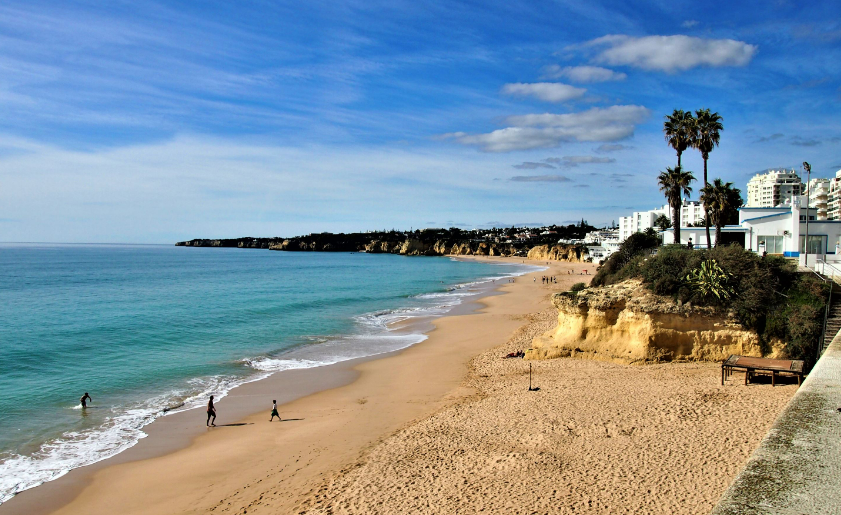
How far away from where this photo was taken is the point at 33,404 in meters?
17.1

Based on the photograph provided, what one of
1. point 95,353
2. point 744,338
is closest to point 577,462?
point 744,338

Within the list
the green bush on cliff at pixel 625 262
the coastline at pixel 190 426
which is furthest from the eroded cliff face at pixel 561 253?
the coastline at pixel 190 426

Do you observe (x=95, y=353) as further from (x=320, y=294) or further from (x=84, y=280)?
(x=84, y=280)

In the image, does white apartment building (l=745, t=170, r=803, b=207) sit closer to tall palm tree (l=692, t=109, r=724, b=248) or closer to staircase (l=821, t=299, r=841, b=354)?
tall palm tree (l=692, t=109, r=724, b=248)

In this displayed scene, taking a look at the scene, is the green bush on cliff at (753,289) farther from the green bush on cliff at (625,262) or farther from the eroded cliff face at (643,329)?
the green bush on cliff at (625,262)

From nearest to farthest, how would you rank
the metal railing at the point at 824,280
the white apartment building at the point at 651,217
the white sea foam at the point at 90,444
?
the white sea foam at the point at 90,444, the metal railing at the point at 824,280, the white apartment building at the point at 651,217

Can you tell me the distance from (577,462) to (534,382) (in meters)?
6.21

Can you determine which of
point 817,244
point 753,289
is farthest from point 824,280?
point 817,244

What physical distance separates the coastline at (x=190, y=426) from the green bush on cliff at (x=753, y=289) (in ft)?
30.8

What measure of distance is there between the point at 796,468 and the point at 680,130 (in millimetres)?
29555

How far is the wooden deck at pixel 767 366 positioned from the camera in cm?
1328

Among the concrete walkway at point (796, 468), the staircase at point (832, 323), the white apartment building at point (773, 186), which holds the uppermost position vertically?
the white apartment building at point (773, 186)

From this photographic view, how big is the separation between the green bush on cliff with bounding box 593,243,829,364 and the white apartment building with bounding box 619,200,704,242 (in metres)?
73.2

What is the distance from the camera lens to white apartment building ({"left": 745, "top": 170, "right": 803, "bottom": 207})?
375ft
